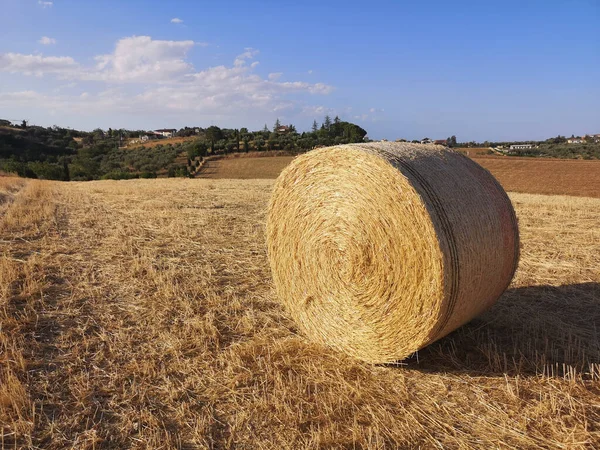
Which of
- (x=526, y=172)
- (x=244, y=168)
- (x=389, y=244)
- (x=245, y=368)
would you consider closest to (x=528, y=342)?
(x=389, y=244)

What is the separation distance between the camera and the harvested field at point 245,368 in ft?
9.87

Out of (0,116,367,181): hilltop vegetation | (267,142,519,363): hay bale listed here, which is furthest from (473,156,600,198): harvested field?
(267,142,519,363): hay bale

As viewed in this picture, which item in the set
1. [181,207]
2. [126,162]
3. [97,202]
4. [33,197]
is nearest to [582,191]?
[181,207]

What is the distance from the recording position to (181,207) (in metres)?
12.3

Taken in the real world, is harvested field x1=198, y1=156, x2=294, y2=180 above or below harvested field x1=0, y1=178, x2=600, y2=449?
above

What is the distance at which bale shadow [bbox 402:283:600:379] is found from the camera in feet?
12.6

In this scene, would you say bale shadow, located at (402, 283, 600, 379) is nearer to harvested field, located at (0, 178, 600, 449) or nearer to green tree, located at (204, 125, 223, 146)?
harvested field, located at (0, 178, 600, 449)

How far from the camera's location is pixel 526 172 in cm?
3145

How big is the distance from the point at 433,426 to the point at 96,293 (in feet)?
13.8

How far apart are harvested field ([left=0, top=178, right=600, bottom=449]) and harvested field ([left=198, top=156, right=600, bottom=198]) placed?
62.5ft

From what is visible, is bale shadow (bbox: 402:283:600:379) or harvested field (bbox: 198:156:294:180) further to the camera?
harvested field (bbox: 198:156:294:180)

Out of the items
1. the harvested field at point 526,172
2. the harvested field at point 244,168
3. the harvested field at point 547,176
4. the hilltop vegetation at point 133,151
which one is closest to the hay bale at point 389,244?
the harvested field at point 526,172

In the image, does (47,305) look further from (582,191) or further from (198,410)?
(582,191)

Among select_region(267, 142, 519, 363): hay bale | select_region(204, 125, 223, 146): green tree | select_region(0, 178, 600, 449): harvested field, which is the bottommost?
select_region(0, 178, 600, 449): harvested field
